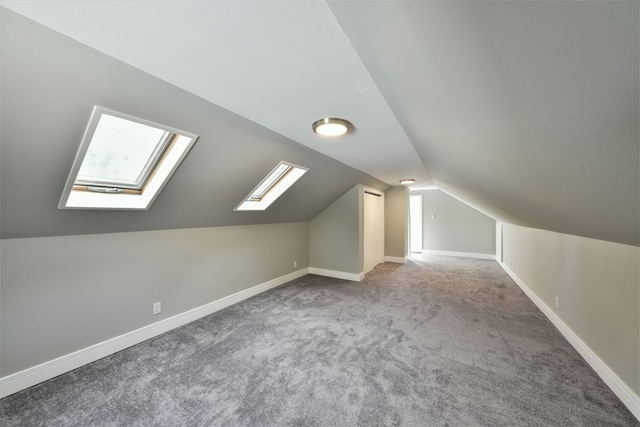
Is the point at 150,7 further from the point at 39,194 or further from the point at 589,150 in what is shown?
the point at 589,150

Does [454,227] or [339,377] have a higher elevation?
[454,227]

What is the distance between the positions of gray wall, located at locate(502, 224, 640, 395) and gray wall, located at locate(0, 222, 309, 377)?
3836 mm

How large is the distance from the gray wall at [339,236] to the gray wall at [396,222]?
6.55 ft

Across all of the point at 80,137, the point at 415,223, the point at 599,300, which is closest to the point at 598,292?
the point at 599,300

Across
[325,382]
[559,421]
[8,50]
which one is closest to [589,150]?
[559,421]

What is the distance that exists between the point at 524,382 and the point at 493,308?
1.65m

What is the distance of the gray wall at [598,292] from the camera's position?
168 cm

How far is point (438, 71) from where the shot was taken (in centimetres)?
109

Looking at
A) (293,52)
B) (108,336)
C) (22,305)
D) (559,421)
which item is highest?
(293,52)

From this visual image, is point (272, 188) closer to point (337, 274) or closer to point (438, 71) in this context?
point (337, 274)

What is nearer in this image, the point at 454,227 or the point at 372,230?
the point at 372,230

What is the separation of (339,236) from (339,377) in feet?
9.93

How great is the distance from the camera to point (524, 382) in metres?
1.90

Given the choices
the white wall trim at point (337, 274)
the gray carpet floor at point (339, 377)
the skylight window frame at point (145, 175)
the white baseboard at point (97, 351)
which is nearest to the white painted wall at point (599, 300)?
the gray carpet floor at point (339, 377)
